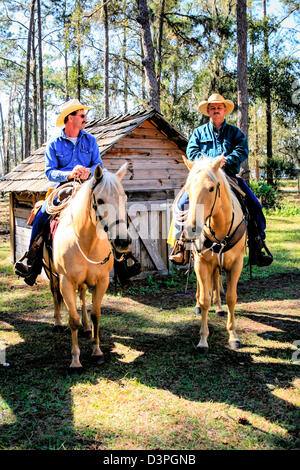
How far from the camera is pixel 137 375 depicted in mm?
4496

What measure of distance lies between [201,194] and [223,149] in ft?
5.75

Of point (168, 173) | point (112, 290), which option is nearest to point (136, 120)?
point (168, 173)

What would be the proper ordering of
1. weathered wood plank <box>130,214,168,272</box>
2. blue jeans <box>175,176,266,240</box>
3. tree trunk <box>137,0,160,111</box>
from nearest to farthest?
blue jeans <box>175,176,266,240</box> < weathered wood plank <box>130,214,168,272</box> < tree trunk <box>137,0,160,111</box>

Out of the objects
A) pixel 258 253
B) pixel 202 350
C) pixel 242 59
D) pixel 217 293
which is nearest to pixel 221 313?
pixel 217 293

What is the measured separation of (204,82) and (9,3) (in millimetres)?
13796

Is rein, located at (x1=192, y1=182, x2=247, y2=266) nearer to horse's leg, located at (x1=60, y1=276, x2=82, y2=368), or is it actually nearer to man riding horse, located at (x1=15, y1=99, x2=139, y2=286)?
man riding horse, located at (x1=15, y1=99, x2=139, y2=286)

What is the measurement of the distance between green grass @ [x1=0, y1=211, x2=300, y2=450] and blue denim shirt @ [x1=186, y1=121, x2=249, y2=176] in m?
2.65

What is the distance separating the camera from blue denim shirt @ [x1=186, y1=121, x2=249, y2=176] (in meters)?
5.45

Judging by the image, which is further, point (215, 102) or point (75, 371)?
point (215, 102)

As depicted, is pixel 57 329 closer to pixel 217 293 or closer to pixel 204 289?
pixel 204 289

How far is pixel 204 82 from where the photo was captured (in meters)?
20.9

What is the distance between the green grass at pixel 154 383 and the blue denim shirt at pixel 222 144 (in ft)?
8.68

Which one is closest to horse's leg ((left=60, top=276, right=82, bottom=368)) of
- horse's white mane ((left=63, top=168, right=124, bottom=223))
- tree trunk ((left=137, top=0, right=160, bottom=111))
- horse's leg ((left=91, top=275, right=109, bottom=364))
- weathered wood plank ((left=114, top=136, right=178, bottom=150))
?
horse's leg ((left=91, top=275, right=109, bottom=364))

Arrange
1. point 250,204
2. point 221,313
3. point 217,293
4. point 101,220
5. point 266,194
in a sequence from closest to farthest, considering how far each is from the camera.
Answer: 1. point 101,220
2. point 250,204
3. point 221,313
4. point 217,293
5. point 266,194
